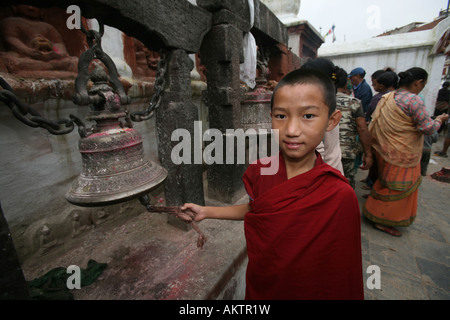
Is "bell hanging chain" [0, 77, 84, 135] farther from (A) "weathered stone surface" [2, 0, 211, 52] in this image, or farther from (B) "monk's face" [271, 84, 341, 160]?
(B) "monk's face" [271, 84, 341, 160]

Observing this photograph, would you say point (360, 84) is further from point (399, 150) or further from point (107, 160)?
point (107, 160)

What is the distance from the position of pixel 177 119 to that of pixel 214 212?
99cm

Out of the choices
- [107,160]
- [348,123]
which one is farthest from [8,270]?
[348,123]

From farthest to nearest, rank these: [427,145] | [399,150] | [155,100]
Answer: [427,145], [399,150], [155,100]

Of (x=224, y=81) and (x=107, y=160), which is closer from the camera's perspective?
(x=107, y=160)

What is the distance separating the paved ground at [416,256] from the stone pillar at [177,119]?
2156 mm

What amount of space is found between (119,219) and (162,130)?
137cm

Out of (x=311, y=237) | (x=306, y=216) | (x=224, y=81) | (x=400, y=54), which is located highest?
(x=400, y=54)

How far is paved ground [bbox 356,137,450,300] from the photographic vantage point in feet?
7.23

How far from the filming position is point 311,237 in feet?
3.88

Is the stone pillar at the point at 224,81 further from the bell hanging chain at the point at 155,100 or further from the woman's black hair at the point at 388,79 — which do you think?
the woman's black hair at the point at 388,79

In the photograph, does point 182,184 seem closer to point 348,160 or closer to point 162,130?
point 162,130

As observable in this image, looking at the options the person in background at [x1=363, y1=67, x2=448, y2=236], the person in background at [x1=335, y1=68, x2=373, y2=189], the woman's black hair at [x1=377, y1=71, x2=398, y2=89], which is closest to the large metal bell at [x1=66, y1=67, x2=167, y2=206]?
the person in background at [x1=335, y1=68, x2=373, y2=189]

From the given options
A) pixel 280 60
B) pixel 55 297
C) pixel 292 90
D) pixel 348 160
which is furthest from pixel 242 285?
pixel 280 60
